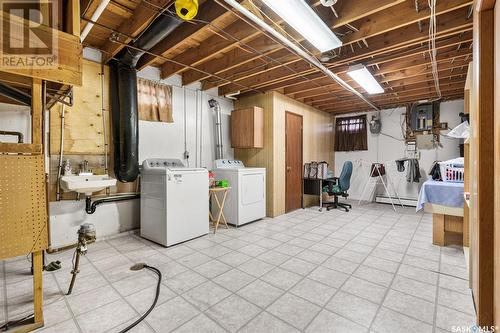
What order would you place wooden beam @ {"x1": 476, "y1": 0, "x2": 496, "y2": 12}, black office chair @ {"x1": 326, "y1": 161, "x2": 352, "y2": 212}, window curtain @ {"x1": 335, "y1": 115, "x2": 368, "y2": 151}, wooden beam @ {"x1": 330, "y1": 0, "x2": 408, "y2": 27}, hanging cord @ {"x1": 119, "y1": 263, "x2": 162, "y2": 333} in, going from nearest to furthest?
wooden beam @ {"x1": 476, "y1": 0, "x2": 496, "y2": 12}
hanging cord @ {"x1": 119, "y1": 263, "x2": 162, "y2": 333}
wooden beam @ {"x1": 330, "y1": 0, "x2": 408, "y2": 27}
black office chair @ {"x1": 326, "y1": 161, "x2": 352, "y2": 212}
window curtain @ {"x1": 335, "y1": 115, "x2": 368, "y2": 151}

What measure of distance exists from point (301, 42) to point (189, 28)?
148 centimetres

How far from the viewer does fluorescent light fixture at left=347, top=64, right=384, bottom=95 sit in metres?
3.44

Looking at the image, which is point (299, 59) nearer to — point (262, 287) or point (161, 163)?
point (161, 163)

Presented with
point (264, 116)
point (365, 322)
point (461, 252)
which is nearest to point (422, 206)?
point (461, 252)

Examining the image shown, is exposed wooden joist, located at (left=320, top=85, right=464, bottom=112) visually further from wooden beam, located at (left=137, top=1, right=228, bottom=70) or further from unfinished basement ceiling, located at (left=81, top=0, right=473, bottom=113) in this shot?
wooden beam, located at (left=137, top=1, right=228, bottom=70)

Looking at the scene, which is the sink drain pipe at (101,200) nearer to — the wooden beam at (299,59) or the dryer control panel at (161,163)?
the dryer control panel at (161,163)

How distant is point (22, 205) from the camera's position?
1.60 metres

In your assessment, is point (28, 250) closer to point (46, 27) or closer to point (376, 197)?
point (46, 27)

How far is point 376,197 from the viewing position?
21.8 ft

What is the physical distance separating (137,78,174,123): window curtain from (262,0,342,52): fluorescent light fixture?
2707 mm

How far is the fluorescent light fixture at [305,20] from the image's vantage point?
2.00 meters

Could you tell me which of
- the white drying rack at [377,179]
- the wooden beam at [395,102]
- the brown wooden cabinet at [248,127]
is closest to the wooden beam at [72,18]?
the brown wooden cabinet at [248,127]

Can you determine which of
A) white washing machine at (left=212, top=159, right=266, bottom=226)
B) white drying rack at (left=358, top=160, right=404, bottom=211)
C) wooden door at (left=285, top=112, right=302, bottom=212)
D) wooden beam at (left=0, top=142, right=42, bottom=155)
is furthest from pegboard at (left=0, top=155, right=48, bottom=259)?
white drying rack at (left=358, top=160, right=404, bottom=211)

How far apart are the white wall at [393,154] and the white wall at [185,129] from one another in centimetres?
437
